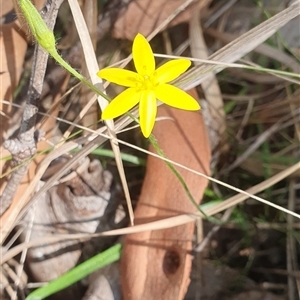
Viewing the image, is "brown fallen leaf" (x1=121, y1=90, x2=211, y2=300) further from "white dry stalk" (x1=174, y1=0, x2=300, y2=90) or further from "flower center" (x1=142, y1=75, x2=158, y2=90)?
"flower center" (x1=142, y1=75, x2=158, y2=90)

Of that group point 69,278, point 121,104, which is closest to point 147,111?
point 121,104

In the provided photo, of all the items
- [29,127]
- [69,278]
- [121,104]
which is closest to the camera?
[121,104]

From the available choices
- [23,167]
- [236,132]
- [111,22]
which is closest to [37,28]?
[23,167]

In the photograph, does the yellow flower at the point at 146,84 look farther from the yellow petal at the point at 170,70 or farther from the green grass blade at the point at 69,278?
the green grass blade at the point at 69,278

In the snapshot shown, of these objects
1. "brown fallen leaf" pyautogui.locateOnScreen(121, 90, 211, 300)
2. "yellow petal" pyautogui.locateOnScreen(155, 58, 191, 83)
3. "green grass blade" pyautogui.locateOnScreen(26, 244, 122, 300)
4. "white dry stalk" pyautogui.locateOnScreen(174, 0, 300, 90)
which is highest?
"white dry stalk" pyautogui.locateOnScreen(174, 0, 300, 90)

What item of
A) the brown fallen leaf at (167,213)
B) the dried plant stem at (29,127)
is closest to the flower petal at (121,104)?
the dried plant stem at (29,127)

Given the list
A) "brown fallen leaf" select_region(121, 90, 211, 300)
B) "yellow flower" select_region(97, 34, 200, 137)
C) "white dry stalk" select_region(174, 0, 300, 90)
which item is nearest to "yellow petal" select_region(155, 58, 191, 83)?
"yellow flower" select_region(97, 34, 200, 137)

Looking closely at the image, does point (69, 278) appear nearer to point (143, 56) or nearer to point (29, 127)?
point (29, 127)
